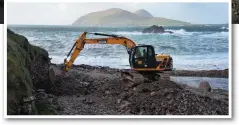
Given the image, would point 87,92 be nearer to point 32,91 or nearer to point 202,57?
Answer: point 32,91

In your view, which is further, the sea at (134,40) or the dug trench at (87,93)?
the sea at (134,40)

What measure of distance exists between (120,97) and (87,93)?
0.76m

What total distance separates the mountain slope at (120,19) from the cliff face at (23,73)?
1118 mm

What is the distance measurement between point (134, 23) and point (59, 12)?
5.10 ft

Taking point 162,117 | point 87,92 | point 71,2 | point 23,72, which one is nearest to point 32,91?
point 23,72

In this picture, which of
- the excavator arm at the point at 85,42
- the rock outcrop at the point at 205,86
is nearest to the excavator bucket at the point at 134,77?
the excavator arm at the point at 85,42

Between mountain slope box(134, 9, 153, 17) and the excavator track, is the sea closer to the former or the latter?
the excavator track

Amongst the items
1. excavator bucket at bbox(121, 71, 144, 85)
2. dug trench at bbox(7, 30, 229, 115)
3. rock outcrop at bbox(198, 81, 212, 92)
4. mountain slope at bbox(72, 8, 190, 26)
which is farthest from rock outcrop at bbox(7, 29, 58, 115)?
rock outcrop at bbox(198, 81, 212, 92)

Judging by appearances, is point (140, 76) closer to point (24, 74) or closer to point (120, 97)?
point (120, 97)

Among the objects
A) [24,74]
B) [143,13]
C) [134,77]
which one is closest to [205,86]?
[134,77]

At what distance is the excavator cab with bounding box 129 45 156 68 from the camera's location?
32.0 ft

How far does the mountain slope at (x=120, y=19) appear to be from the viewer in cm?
946

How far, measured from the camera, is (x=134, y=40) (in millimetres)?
9719

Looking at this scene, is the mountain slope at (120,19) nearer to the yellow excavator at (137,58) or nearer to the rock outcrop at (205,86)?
the yellow excavator at (137,58)
